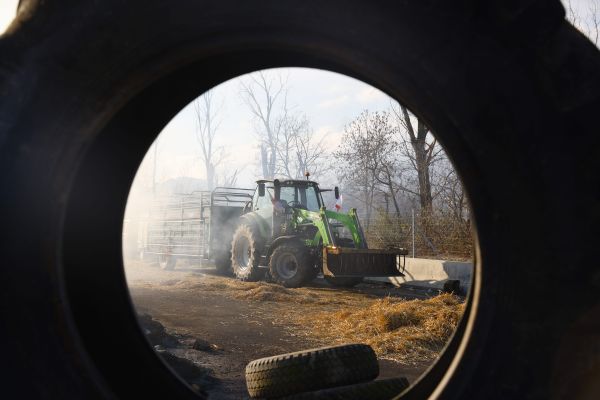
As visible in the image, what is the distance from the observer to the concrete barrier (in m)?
11.7

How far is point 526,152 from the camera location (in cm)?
109

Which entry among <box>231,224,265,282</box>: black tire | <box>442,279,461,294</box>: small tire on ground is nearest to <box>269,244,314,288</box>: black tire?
<box>231,224,265,282</box>: black tire

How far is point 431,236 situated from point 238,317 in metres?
8.96

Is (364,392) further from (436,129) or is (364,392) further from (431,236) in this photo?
(431,236)

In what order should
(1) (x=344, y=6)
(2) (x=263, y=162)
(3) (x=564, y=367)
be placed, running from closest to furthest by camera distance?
(3) (x=564, y=367) → (1) (x=344, y=6) → (2) (x=263, y=162)

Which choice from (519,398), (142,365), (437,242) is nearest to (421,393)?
(519,398)

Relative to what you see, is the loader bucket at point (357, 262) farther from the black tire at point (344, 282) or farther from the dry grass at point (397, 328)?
the dry grass at point (397, 328)

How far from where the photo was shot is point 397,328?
6.09 m

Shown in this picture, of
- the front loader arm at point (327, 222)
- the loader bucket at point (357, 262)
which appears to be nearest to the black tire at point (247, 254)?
the front loader arm at point (327, 222)

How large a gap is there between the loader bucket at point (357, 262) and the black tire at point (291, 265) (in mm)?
665

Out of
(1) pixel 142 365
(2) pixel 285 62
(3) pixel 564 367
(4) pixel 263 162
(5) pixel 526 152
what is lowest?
(1) pixel 142 365

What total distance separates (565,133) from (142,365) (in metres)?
1.55

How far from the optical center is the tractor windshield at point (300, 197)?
13.8 metres

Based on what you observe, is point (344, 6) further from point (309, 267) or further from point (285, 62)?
point (309, 267)
